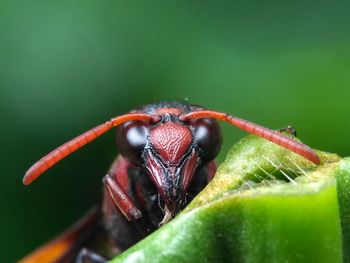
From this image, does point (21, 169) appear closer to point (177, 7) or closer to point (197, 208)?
point (177, 7)

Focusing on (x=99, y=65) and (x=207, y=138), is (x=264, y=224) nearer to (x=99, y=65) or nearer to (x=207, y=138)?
(x=207, y=138)

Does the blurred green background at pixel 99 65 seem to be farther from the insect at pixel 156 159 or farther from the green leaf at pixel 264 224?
the green leaf at pixel 264 224

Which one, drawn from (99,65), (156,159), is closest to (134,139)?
(156,159)

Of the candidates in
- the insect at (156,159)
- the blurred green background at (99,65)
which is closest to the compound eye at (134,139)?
the insect at (156,159)

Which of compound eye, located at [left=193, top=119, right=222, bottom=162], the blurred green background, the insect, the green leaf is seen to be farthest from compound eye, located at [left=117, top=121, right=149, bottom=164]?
the blurred green background

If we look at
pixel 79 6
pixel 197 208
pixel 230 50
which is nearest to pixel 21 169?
pixel 79 6

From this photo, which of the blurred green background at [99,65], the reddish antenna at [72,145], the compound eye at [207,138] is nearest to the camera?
the reddish antenna at [72,145]
